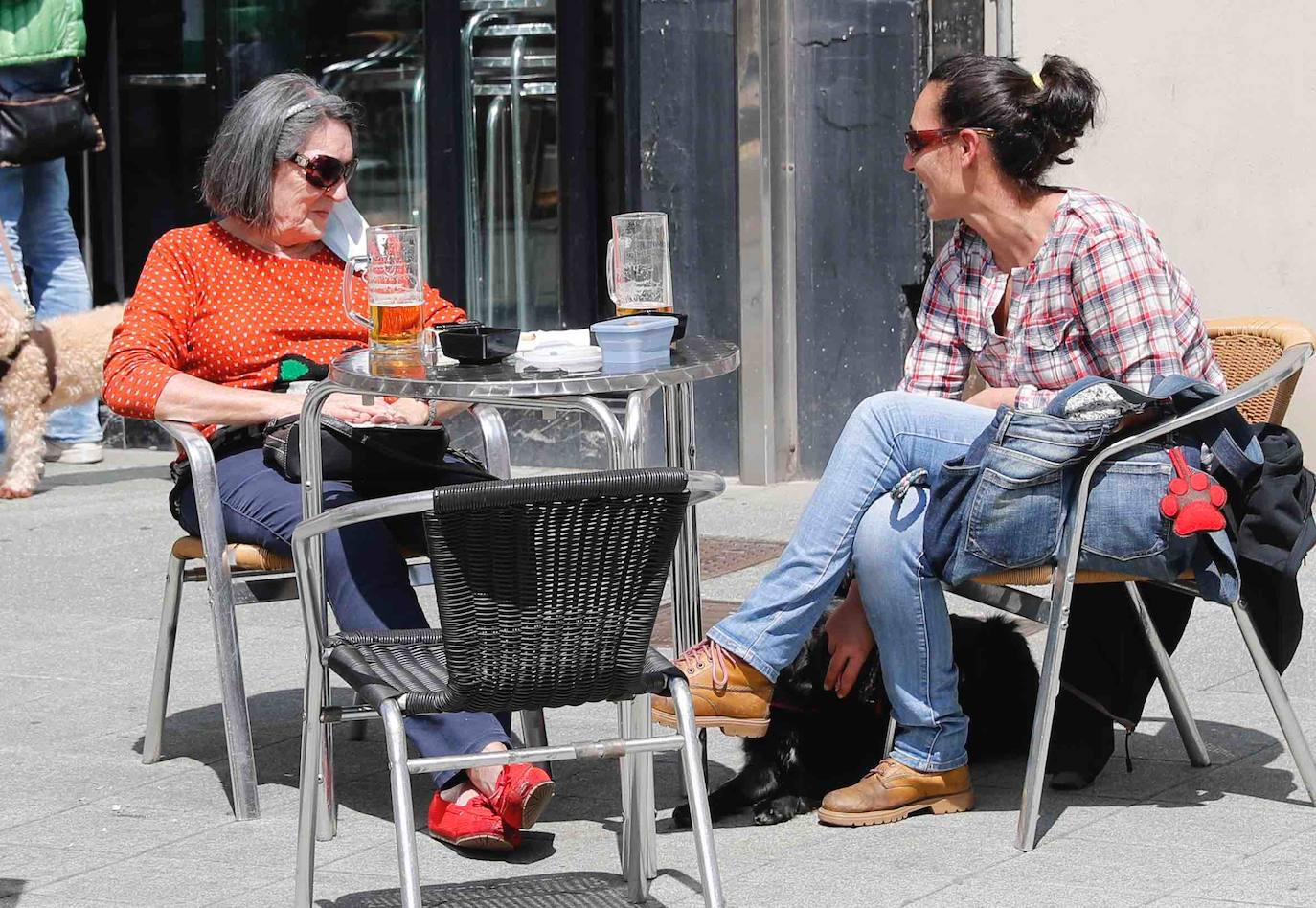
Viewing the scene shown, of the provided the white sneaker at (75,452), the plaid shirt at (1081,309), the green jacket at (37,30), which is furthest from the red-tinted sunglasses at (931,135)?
the white sneaker at (75,452)

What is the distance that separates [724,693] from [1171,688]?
101cm

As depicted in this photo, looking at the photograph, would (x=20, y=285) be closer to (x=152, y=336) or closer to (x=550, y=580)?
(x=152, y=336)

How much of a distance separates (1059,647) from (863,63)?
13.7ft

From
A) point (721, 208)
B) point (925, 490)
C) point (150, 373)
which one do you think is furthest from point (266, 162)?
point (721, 208)

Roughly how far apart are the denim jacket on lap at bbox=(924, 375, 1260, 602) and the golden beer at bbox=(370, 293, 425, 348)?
1043 millimetres

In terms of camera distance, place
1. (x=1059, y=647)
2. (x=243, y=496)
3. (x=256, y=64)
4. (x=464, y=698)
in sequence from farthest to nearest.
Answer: (x=256, y=64) < (x=243, y=496) < (x=1059, y=647) < (x=464, y=698)

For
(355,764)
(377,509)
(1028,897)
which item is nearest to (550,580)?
(377,509)

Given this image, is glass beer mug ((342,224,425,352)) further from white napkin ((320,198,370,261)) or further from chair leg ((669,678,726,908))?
chair leg ((669,678,726,908))

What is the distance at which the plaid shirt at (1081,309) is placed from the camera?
3.84 meters

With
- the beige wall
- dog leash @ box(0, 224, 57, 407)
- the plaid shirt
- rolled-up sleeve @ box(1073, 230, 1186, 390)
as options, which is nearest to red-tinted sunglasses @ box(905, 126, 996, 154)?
the plaid shirt

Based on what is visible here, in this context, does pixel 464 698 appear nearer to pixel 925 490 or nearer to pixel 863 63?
pixel 925 490

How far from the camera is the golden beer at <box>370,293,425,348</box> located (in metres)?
3.75

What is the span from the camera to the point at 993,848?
12.3ft

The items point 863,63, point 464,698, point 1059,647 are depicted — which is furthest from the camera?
point 863,63
